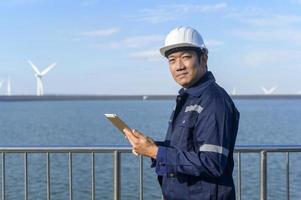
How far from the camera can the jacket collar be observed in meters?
2.74

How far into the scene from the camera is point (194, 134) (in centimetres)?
268

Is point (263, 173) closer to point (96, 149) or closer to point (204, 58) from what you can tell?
point (96, 149)

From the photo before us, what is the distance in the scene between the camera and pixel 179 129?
2.75 meters

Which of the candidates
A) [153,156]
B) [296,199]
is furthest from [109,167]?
[153,156]

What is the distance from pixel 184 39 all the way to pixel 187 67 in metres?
0.16

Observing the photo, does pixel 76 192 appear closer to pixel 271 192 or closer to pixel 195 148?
pixel 271 192

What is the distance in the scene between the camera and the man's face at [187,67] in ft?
9.09

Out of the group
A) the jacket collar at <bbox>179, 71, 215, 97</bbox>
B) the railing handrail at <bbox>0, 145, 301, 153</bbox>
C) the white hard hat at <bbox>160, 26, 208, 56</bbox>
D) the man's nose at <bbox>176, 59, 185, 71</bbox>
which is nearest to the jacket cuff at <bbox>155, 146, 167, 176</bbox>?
the jacket collar at <bbox>179, 71, 215, 97</bbox>

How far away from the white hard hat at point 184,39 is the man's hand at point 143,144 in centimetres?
52

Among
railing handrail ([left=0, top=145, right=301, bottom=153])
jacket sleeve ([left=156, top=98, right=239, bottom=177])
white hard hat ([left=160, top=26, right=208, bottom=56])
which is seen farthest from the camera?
railing handrail ([left=0, top=145, right=301, bottom=153])

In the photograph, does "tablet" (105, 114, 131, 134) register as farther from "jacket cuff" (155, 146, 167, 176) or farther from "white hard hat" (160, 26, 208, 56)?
"white hard hat" (160, 26, 208, 56)

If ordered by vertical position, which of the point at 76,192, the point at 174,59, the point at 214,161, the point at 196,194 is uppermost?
the point at 174,59

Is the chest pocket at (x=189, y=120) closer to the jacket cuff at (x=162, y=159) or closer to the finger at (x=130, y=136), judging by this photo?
the jacket cuff at (x=162, y=159)

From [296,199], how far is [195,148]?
7.13m
